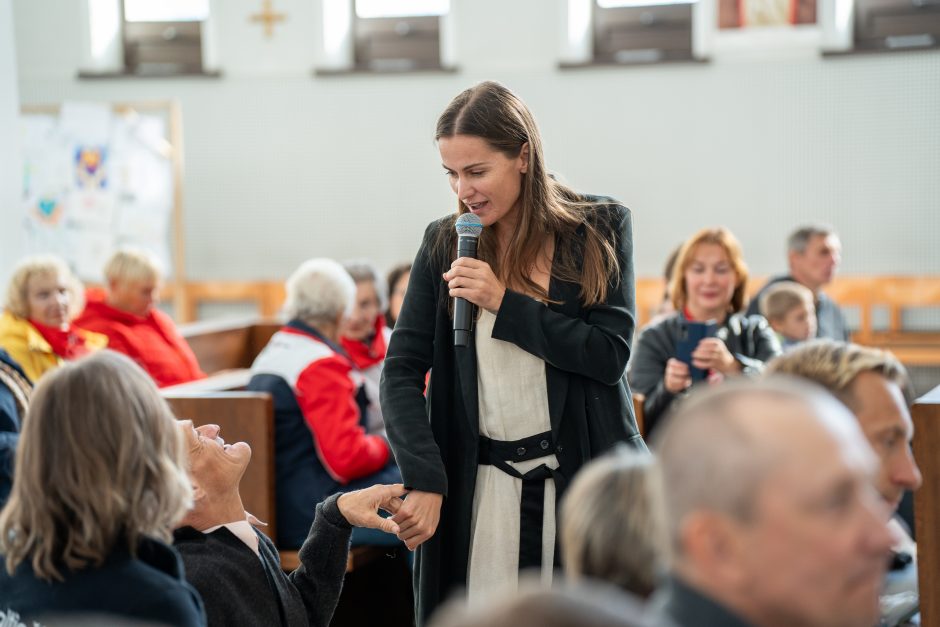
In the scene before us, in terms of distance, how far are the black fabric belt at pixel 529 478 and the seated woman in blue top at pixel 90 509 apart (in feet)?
2.29

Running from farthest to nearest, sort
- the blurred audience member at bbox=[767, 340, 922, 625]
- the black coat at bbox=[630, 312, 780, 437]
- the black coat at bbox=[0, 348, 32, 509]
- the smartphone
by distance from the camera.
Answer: the black coat at bbox=[630, 312, 780, 437] < the smartphone < the black coat at bbox=[0, 348, 32, 509] < the blurred audience member at bbox=[767, 340, 922, 625]

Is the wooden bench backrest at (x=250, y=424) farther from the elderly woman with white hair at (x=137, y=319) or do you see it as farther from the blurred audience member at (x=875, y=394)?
the blurred audience member at (x=875, y=394)

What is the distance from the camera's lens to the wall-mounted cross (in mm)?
8242

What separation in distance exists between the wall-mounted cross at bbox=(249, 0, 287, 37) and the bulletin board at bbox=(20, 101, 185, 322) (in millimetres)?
829

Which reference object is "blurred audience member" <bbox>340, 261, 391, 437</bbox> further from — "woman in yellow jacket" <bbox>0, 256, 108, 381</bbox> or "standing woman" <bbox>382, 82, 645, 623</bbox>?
"standing woman" <bbox>382, 82, 645, 623</bbox>

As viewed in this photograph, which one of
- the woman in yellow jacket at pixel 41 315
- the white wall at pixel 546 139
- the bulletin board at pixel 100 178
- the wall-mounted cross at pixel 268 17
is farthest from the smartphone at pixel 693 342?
the wall-mounted cross at pixel 268 17

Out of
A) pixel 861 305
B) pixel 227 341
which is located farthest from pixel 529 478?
pixel 861 305

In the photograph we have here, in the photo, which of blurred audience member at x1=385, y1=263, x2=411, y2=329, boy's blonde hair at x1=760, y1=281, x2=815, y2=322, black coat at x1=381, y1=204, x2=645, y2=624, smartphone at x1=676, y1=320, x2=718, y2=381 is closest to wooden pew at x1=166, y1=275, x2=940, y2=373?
blurred audience member at x1=385, y1=263, x2=411, y2=329

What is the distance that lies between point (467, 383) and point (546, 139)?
20.0ft

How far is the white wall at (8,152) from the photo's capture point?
5.03m

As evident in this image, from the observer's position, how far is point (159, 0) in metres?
8.70

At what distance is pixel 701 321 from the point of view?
411 cm

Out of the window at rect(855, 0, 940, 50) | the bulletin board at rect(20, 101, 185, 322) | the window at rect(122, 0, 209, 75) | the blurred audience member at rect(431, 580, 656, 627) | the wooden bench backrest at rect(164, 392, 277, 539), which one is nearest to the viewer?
the blurred audience member at rect(431, 580, 656, 627)

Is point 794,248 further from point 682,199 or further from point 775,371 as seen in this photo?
point 775,371
